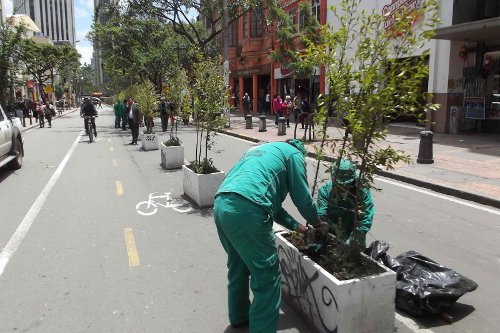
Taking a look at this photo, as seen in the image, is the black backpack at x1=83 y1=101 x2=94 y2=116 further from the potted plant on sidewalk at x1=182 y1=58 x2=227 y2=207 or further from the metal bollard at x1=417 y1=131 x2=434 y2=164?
the metal bollard at x1=417 y1=131 x2=434 y2=164

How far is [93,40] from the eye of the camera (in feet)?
126

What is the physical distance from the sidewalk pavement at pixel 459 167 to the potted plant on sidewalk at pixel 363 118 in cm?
119

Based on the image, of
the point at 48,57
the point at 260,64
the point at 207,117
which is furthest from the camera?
the point at 48,57

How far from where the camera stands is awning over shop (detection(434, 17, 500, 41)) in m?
14.2

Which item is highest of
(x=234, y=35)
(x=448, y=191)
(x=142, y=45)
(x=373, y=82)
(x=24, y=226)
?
(x=234, y=35)

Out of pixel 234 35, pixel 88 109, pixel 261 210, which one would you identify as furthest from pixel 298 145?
pixel 234 35

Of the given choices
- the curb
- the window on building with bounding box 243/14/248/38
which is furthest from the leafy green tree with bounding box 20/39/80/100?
the curb

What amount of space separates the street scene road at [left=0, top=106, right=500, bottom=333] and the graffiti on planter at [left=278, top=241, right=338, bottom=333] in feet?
A: 0.71

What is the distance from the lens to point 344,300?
3.12 m

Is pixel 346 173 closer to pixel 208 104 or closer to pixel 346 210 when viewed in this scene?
pixel 346 210

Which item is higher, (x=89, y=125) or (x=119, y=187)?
(x=89, y=125)

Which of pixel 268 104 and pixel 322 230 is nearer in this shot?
pixel 322 230

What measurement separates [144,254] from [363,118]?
3290 millimetres

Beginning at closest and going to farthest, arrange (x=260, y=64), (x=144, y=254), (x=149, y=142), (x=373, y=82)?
(x=373, y=82) → (x=144, y=254) → (x=149, y=142) → (x=260, y=64)
